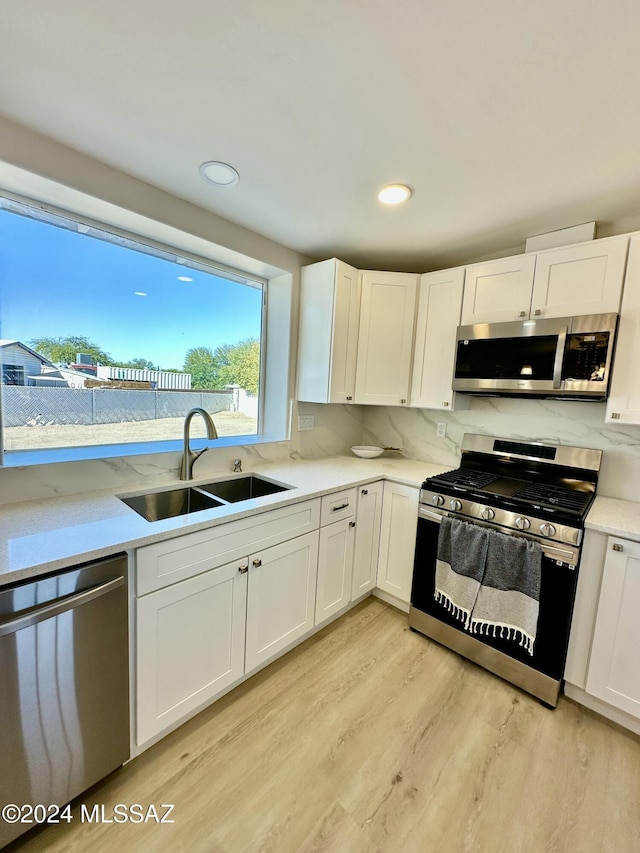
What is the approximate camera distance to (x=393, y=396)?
2.55 m

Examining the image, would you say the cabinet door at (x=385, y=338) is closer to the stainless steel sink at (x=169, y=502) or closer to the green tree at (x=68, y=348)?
the stainless steel sink at (x=169, y=502)

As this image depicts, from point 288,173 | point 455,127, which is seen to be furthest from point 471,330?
point 288,173

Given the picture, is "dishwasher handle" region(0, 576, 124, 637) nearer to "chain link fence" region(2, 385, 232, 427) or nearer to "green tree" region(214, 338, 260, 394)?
"chain link fence" region(2, 385, 232, 427)

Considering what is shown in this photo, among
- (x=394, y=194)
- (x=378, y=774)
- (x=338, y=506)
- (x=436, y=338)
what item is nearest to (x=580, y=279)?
(x=436, y=338)

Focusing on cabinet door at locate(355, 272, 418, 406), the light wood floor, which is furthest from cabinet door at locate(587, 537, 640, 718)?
cabinet door at locate(355, 272, 418, 406)

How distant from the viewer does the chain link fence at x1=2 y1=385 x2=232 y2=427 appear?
1596 mm

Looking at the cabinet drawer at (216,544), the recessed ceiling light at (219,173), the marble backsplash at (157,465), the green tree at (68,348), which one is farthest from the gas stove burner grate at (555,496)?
the green tree at (68,348)

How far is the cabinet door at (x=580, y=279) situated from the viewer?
1747 mm

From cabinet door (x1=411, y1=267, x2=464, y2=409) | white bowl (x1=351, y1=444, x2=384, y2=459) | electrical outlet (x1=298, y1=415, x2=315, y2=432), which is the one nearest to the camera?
cabinet door (x1=411, y1=267, x2=464, y2=409)

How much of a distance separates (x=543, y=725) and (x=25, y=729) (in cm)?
204

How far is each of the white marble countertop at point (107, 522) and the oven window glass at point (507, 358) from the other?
0.74m

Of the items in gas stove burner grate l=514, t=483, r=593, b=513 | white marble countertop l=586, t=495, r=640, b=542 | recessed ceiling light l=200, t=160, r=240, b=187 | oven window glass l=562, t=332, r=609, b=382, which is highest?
recessed ceiling light l=200, t=160, r=240, b=187

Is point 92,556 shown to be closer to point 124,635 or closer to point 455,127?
point 124,635

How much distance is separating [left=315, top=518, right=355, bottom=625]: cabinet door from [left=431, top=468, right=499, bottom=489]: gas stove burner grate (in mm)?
609
